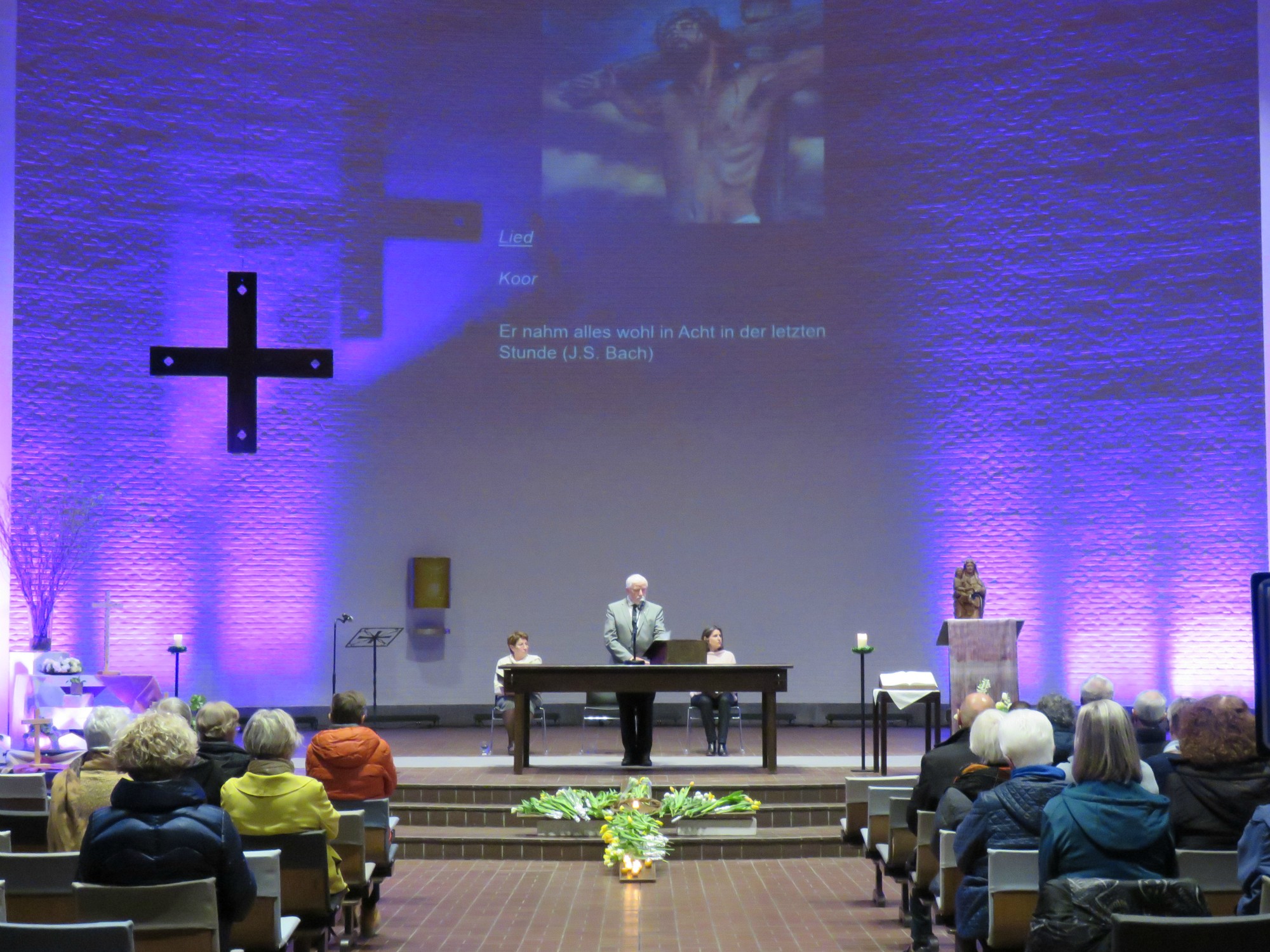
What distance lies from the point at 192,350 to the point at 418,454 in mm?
2137

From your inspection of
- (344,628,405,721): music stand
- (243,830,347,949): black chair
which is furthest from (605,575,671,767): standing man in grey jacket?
(243,830,347,949): black chair

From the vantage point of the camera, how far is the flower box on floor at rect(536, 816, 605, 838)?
7.50 meters

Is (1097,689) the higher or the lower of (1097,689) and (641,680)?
the higher

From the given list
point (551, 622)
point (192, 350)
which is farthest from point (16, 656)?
point (551, 622)

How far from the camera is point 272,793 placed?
4.46 meters

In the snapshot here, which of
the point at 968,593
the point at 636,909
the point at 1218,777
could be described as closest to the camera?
the point at 1218,777

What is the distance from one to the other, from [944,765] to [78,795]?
3.03 m

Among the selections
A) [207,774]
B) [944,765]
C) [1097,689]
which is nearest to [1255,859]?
[944,765]

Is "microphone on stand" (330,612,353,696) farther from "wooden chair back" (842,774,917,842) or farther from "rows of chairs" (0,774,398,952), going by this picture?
"wooden chair back" (842,774,917,842)

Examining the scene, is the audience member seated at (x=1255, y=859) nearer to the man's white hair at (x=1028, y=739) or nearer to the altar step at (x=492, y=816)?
the man's white hair at (x=1028, y=739)

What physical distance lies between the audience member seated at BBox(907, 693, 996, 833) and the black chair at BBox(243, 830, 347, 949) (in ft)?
7.13

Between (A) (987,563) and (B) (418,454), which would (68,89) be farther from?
(A) (987,563)

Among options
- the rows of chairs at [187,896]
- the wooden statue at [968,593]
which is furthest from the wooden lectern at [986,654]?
the rows of chairs at [187,896]

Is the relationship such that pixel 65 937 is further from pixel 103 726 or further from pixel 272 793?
pixel 103 726
